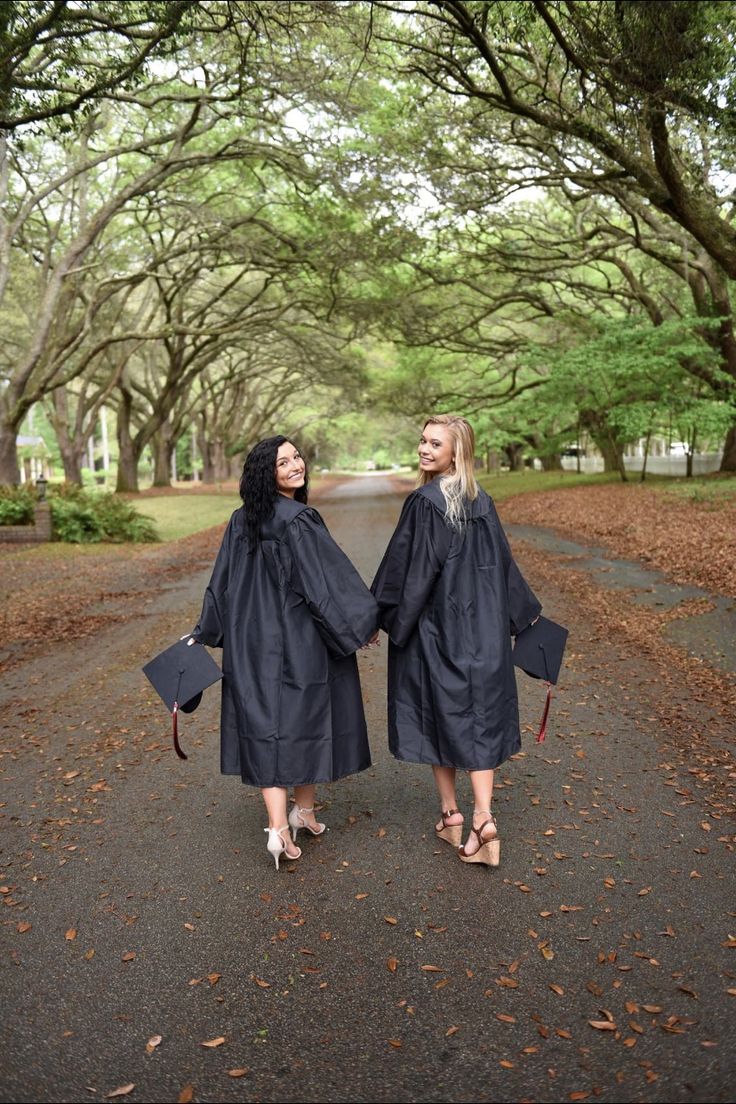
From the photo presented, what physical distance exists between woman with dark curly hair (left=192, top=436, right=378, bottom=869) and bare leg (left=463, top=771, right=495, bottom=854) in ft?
1.86

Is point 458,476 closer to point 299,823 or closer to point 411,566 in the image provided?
point 411,566

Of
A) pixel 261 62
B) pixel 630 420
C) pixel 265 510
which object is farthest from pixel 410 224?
pixel 265 510

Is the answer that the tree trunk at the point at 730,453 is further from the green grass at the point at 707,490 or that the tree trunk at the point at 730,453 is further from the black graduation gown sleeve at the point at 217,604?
the black graduation gown sleeve at the point at 217,604

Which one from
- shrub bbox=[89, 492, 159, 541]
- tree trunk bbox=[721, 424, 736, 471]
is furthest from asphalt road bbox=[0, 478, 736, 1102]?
tree trunk bbox=[721, 424, 736, 471]

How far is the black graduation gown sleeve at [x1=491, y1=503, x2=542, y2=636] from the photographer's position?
3879mm

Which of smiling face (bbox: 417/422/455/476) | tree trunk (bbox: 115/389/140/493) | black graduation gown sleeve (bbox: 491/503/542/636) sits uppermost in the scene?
tree trunk (bbox: 115/389/140/493)

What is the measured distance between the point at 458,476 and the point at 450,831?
1665 mm

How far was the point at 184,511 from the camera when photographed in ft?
90.4

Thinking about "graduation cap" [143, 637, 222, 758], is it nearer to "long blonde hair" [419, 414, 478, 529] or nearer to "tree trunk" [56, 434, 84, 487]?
"long blonde hair" [419, 414, 478, 529]

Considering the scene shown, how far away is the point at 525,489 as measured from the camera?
30.7m

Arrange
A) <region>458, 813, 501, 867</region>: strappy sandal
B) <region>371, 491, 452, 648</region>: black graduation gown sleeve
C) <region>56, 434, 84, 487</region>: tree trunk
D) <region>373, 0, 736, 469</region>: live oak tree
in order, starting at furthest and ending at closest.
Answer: <region>56, 434, 84, 487</region>: tree trunk
<region>373, 0, 736, 469</region>: live oak tree
<region>371, 491, 452, 648</region>: black graduation gown sleeve
<region>458, 813, 501, 867</region>: strappy sandal

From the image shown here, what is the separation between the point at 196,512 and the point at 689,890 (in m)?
25.1

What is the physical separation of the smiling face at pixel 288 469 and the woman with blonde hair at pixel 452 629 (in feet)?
1.77

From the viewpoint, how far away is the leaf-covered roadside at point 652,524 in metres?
11.2
